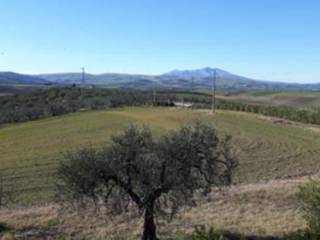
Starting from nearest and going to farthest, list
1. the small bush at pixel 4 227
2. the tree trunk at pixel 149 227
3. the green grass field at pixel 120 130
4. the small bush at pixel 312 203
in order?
1. the small bush at pixel 312 203
2. the tree trunk at pixel 149 227
3. the small bush at pixel 4 227
4. the green grass field at pixel 120 130

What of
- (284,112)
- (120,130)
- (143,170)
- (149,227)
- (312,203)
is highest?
(143,170)

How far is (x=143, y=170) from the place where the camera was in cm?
2347

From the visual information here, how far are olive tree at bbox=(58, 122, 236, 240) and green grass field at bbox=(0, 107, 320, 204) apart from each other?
14203 millimetres

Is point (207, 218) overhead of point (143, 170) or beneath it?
beneath

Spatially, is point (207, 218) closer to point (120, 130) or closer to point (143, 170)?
point (143, 170)

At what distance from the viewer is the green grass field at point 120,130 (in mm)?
45594

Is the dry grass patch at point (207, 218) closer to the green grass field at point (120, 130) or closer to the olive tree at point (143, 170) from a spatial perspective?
the olive tree at point (143, 170)

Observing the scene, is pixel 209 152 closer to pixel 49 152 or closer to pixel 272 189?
pixel 272 189

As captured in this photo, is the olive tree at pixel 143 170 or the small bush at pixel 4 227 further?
the small bush at pixel 4 227

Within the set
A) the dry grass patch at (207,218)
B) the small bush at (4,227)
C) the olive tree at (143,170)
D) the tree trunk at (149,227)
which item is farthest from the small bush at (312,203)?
the small bush at (4,227)

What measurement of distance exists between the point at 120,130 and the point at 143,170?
50.7m

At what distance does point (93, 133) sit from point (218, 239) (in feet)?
213

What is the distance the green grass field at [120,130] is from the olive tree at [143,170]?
1420 centimetres

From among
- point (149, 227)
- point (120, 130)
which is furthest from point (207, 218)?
point (120, 130)
